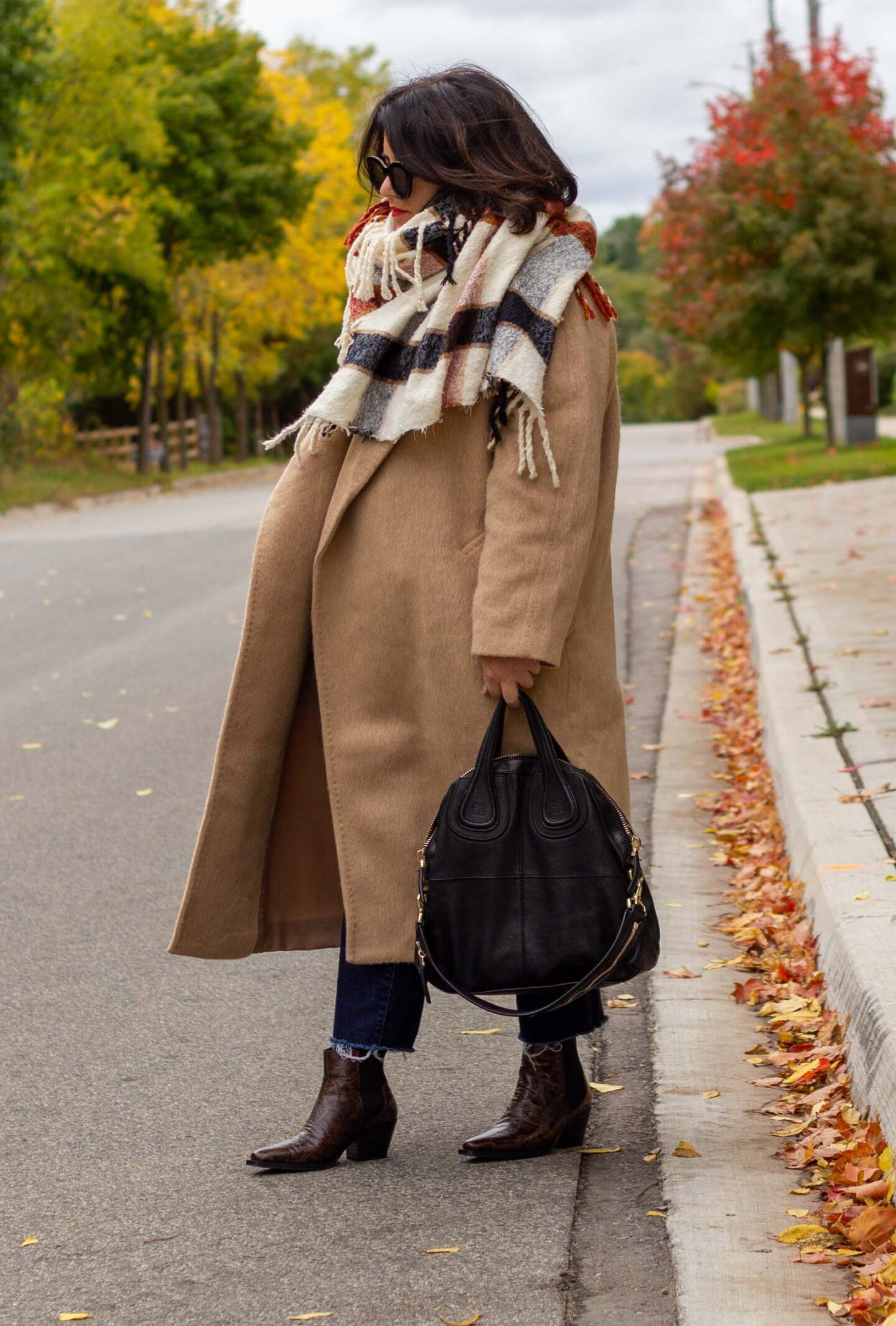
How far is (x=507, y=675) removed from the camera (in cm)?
302

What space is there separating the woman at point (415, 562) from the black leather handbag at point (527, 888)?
0.13m

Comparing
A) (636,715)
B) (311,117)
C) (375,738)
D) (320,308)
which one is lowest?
(636,715)

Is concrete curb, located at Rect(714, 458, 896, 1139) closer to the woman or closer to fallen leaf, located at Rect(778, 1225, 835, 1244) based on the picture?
fallen leaf, located at Rect(778, 1225, 835, 1244)

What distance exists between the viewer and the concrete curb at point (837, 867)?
3277 mm

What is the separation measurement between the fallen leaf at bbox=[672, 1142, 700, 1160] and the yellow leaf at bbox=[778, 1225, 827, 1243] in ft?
1.17

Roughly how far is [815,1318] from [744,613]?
820 cm

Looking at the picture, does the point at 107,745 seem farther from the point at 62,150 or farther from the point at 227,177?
the point at 227,177

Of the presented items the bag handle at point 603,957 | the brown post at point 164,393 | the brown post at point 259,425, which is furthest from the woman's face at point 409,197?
the brown post at point 259,425

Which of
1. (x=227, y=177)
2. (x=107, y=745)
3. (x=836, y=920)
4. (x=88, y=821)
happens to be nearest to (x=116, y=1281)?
(x=836, y=920)

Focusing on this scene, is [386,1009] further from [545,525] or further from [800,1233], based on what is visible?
[545,525]

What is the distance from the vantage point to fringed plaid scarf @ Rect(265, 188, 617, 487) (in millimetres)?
2971

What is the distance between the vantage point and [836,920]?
3.99m

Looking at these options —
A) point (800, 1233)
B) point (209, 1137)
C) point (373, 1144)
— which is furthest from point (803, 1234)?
point (209, 1137)

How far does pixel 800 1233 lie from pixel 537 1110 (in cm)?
58
